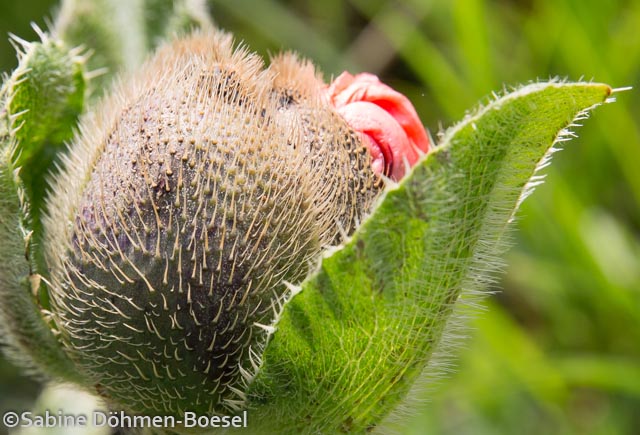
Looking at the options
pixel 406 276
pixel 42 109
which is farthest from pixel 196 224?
pixel 42 109

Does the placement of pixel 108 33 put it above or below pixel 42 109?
above

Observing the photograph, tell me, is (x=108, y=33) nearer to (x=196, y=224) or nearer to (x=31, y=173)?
(x=31, y=173)

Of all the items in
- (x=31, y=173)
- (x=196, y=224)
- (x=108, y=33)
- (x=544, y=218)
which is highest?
(x=544, y=218)

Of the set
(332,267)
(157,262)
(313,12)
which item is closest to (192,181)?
(157,262)

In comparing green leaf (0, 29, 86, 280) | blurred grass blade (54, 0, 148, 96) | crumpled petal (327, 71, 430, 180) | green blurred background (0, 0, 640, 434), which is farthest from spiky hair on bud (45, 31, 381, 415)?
green blurred background (0, 0, 640, 434)

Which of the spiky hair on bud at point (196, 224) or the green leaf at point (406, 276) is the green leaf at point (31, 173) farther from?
the green leaf at point (406, 276)

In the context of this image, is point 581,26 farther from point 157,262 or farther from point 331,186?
point 157,262
